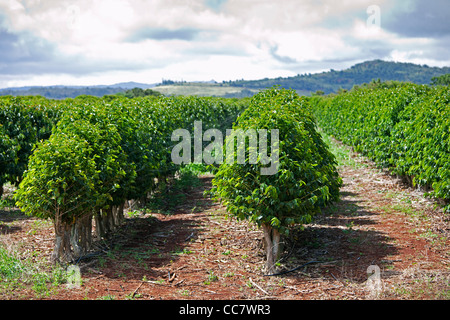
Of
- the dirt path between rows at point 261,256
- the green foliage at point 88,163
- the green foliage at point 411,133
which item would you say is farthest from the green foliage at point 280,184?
the green foliage at point 411,133

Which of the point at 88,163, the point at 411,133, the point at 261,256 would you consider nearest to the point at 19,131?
the point at 88,163

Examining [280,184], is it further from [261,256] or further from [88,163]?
[88,163]

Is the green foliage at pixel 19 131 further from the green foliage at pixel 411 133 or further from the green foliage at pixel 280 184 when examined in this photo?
the green foliage at pixel 411 133

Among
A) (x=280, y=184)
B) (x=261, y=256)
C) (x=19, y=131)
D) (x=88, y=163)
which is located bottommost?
(x=261, y=256)

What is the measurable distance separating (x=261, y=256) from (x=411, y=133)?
572 centimetres

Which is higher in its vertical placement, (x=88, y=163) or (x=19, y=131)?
(x=19, y=131)

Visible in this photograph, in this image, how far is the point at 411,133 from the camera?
10.6m

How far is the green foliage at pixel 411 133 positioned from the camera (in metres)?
8.60

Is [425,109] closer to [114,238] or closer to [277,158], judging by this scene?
[277,158]

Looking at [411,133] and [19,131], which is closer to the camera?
[411,133]

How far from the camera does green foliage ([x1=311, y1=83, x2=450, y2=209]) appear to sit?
8.60 metres

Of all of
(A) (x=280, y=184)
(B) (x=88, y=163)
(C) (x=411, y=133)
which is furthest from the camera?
(C) (x=411, y=133)

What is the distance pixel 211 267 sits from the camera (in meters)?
6.69

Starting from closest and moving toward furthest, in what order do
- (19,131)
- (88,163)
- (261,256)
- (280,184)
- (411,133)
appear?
(280,184) < (88,163) < (261,256) < (411,133) < (19,131)
